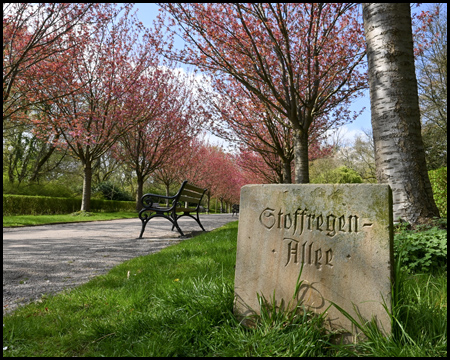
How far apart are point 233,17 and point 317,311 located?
7257 mm

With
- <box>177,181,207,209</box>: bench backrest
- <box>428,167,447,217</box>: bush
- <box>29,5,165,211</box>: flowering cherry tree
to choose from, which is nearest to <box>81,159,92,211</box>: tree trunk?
<box>29,5,165,211</box>: flowering cherry tree

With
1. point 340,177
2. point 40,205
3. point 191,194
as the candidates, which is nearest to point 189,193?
point 191,194

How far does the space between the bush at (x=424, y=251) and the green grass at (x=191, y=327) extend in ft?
0.66

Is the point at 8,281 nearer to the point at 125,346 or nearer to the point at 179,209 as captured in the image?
the point at 125,346

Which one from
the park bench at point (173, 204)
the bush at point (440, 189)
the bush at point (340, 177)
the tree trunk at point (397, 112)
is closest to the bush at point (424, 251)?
the tree trunk at point (397, 112)

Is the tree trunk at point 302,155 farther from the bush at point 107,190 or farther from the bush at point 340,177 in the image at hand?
the bush at point 107,190

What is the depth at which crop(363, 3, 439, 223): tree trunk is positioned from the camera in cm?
343

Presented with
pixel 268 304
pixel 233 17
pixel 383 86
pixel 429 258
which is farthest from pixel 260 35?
pixel 268 304

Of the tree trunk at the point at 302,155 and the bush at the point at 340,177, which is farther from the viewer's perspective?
the bush at the point at 340,177

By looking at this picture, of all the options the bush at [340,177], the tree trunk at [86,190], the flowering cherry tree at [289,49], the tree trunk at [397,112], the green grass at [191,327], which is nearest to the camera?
the green grass at [191,327]

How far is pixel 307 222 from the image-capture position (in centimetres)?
199

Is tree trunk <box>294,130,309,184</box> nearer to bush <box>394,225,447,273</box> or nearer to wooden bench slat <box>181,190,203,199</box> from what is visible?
wooden bench slat <box>181,190,203,199</box>

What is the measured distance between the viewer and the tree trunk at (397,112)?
11.2 ft

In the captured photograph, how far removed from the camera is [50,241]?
6.11 metres
